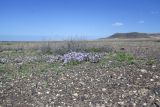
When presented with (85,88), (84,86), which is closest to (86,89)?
(85,88)

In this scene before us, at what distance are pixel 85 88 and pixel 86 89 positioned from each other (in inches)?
3.9

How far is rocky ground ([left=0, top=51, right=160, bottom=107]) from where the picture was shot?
768 centimetres

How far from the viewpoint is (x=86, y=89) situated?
8578 millimetres

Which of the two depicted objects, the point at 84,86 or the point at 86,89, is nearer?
the point at 86,89

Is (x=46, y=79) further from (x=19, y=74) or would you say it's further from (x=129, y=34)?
(x=129, y=34)

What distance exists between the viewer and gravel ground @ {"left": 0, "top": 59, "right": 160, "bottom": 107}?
7.67 m

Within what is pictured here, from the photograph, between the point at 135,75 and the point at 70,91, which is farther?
the point at 135,75

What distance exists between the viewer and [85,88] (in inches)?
341

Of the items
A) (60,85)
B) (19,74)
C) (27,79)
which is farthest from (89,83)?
(19,74)

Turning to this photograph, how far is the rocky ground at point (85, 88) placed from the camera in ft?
25.2

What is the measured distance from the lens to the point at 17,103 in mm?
7730

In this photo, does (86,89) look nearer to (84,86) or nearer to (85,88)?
(85,88)

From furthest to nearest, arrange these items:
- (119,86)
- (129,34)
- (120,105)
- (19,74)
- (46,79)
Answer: (129,34)
(19,74)
(46,79)
(119,86)
(120,105)

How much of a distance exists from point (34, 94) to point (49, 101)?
69 cm
